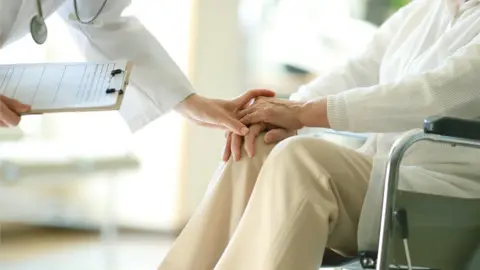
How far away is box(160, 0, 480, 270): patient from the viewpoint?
1.28m

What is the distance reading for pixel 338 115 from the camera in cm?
145

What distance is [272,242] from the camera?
1265 millimetres

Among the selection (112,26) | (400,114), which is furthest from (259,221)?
(112,26)

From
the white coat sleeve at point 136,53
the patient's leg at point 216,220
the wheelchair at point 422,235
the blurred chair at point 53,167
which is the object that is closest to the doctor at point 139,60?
the white coat sleeve at point 136,53

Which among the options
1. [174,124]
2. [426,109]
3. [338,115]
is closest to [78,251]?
[174,124]

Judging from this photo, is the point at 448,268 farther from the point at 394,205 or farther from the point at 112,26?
the point at 112,26

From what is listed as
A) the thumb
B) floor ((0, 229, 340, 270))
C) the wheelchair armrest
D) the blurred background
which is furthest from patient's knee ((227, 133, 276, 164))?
the blurred background

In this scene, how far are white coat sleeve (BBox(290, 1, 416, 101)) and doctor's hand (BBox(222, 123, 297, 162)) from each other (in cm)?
35

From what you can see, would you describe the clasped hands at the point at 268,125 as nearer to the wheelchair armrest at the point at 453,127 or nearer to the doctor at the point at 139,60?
the doctor at the point at 139,60

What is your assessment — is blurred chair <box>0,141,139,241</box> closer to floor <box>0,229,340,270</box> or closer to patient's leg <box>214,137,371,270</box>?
floor <box>0,229,340,270</box>

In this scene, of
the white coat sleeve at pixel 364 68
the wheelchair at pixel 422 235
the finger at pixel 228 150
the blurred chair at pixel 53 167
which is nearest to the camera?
the wheelchair at pixel 422 235

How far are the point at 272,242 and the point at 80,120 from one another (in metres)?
2.23

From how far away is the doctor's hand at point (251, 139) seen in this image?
1.47 metres

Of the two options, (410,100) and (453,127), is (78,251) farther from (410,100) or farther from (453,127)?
(453,127)
